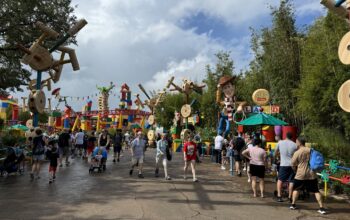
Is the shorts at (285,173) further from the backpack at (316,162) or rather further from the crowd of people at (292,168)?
the backpack at (316,162)

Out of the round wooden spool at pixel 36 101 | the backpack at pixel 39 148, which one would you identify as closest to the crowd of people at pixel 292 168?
the backpack at pixel 39 148

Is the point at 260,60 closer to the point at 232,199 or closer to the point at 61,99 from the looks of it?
the point at 232,199

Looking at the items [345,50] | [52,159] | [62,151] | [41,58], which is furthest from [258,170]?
[62,151]

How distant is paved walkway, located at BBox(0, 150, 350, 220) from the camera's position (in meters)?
6.89

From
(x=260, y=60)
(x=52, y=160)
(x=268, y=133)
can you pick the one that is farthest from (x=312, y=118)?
(x=52, y=160)

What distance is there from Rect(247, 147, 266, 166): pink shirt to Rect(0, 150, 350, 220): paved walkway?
938mm

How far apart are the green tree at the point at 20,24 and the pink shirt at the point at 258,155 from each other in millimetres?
10045

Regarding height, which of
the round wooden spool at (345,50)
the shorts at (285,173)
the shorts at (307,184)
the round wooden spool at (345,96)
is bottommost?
the shorts at (307,184)

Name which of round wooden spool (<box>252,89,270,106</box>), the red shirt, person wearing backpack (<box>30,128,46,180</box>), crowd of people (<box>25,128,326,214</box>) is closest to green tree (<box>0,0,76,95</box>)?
crowd of people (<box>25,128,326,214</box>)

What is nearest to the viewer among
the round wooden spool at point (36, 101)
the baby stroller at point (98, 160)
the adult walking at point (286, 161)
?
the adult walking at point (286, 161)

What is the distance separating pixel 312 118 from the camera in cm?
1780

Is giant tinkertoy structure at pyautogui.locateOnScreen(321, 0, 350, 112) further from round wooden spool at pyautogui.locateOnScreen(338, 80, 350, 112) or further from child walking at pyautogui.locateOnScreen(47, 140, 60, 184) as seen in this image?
child walking at pyautogui.locateOnScreen(47, 140, 60, 184)

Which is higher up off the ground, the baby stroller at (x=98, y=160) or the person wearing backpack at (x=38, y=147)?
the person wearing backpack at (x=38, y=147)

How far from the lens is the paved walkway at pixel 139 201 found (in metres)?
6.89
